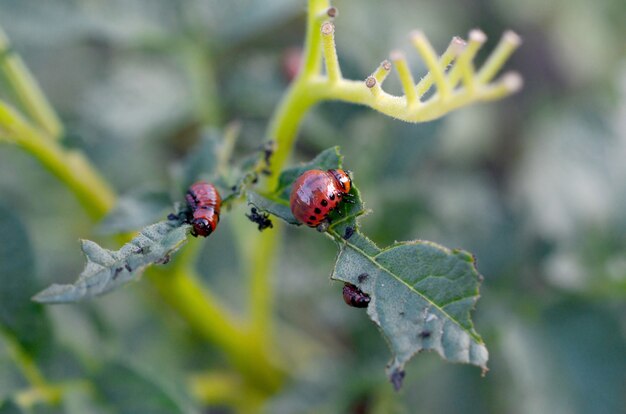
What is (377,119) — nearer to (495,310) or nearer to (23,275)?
(495,310)

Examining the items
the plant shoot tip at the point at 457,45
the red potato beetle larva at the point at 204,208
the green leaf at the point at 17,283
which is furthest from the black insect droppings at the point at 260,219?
the green leaf at the point at 17,283

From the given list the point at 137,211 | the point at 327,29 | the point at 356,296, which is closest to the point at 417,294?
the point at 356,296

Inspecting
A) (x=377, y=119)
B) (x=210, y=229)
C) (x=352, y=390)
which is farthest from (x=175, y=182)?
(x=377, y=119)

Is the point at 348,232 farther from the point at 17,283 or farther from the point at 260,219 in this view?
the point at 17,283

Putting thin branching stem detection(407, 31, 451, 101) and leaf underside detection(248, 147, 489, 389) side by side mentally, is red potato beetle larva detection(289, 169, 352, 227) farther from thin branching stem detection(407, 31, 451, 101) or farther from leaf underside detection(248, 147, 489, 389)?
thin branching stem detection(407, 31, 451, 101)

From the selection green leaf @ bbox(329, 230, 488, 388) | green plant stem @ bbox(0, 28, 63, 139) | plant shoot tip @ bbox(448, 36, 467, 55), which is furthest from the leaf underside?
green plant stem @ bbox(0, 28, 63, 139)

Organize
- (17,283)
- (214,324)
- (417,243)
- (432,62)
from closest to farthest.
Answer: (432,62) → (417,243) → (17,283) → (214,324)

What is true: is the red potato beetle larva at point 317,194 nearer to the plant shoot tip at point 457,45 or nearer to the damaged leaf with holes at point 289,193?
the damaged leaf with holes at point 289,193
